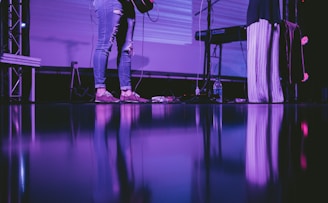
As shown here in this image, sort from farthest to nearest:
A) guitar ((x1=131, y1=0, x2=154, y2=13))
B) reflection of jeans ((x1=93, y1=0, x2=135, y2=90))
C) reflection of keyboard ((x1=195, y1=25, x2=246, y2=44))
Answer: reflection of keyboard ((x1=195, y1=25, x2=246, y2=44)) → guitar ((x1=131, y1=0, x2=154, y2=13)) → reflection of jeans ((x1=93, y1=0, x2=135, y2=90))

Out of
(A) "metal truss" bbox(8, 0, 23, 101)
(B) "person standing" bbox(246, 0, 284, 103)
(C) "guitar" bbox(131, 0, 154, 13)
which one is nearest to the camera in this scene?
(C) "guitar" bbox(131, 0, 154, 13)

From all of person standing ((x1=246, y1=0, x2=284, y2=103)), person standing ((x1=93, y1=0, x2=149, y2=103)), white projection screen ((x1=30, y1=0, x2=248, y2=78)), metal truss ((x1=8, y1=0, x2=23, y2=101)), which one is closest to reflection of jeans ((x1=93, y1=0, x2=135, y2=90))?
person standing ((x1=93, y1=0, x2=149, y2=103))

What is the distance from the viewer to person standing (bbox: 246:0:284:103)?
299cm

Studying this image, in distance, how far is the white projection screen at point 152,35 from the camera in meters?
3.89

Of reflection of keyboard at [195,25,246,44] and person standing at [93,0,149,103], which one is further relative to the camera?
reflection of keyboard at [195,25,246,44]

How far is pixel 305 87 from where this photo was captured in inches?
181

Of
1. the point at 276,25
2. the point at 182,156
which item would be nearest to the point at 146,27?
the point at 276,25

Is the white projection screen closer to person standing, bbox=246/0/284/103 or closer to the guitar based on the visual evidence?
person standing, bbox=246/0/284/103

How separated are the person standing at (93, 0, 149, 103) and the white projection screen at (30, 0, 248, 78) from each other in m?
1.41

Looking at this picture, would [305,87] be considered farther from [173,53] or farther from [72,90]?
[72,90]

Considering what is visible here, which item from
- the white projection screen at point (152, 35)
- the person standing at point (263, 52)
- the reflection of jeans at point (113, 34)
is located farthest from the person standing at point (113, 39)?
the white projection screen at point (152, 35)

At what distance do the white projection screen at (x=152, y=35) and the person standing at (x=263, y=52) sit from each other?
0.72 m

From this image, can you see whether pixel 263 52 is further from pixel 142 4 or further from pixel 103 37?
pixel 103 37

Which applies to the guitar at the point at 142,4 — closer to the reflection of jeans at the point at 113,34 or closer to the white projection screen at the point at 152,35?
the reflection of jeans at the point at 113,34
